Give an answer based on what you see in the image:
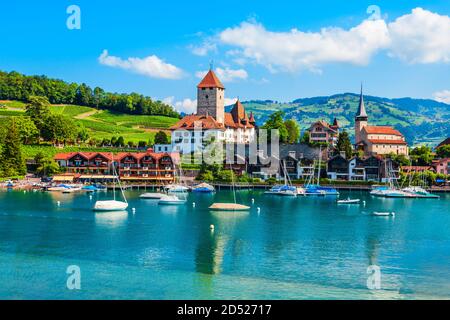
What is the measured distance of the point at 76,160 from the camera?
328 ft

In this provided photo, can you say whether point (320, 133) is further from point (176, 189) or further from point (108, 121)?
point (108, 121)

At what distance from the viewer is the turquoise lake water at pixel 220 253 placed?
2650cm

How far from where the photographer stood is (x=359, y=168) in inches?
3930

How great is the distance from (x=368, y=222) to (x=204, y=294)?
31.1 metres

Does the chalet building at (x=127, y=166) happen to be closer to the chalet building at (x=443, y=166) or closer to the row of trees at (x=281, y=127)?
the row of trees at (x=281, y=127)

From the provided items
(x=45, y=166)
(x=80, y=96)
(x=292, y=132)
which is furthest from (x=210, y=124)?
(x=80, y=96)

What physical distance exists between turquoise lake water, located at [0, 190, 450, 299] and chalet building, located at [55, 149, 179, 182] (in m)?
35.7

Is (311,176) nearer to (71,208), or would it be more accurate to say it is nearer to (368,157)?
(368,157)

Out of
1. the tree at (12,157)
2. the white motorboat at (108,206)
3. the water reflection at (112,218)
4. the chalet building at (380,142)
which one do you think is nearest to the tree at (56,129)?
the tree at (12,157)

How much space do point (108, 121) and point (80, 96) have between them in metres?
19.1

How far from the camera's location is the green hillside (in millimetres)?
129125
